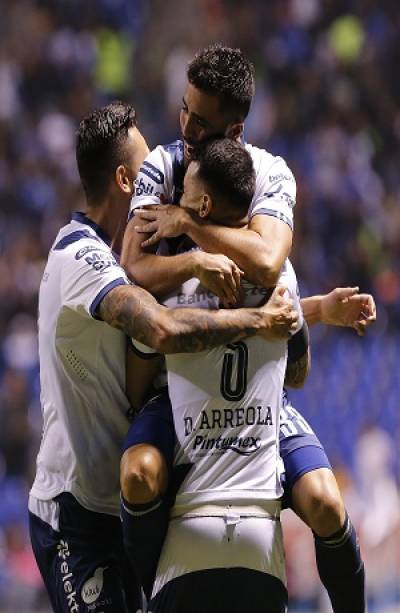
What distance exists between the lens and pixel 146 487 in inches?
140

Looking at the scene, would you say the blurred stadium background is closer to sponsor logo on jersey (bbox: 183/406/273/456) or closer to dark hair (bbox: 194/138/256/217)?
sponsor logo on jersey (bbox: 183/406/273/456)

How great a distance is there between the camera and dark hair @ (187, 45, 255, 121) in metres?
3.95

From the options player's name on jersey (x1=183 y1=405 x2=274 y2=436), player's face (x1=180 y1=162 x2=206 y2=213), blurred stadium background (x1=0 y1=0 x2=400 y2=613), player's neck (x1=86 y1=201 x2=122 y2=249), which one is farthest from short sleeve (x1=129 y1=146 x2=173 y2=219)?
blurred stadium background (x1=0 y1=0 x2=400 y2=613)

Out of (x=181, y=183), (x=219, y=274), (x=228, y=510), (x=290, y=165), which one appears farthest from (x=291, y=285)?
(x=290, y=165)

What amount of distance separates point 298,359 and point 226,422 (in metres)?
0.43

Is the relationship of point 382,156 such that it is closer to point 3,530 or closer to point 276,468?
point 3,530

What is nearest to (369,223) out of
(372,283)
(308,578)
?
(372,283)

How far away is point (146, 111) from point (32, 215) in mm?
1521

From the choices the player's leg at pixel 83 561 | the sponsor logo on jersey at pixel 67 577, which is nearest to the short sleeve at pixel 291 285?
the player's leg at pixel 83 561

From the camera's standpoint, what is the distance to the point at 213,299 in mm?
3721

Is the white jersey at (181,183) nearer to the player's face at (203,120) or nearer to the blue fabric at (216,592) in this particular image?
the player's face at (203,120)

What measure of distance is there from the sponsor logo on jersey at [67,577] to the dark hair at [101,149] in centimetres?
104

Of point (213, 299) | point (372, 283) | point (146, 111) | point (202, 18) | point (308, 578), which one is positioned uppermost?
point (202, 18)

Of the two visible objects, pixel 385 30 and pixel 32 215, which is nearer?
pixel 32 215
